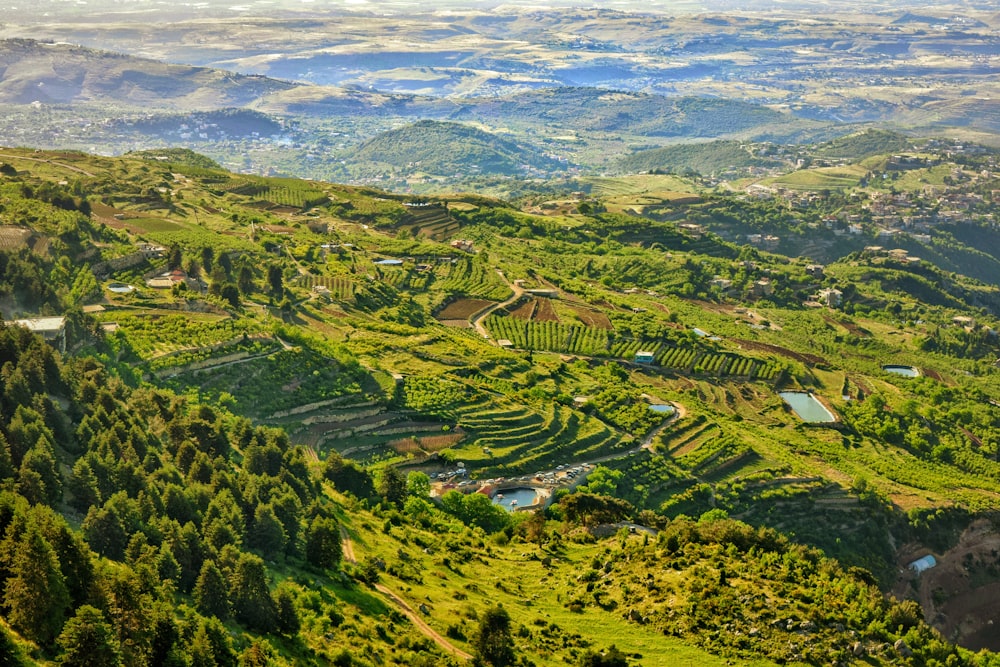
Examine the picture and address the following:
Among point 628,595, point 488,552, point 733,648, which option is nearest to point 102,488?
point 488,552

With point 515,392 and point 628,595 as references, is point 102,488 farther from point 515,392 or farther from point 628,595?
point 515,392

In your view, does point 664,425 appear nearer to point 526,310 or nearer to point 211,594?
point 526,310

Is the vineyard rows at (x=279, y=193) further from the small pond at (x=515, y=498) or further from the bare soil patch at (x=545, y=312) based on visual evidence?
the small pond at (x=515, y=498)

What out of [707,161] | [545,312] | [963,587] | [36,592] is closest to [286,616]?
[36,592]

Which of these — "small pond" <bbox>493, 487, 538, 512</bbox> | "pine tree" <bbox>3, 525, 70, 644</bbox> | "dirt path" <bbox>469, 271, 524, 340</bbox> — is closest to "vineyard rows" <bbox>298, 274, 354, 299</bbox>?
"dirt path" <bbox>469, 271, 524, 340</bbox>

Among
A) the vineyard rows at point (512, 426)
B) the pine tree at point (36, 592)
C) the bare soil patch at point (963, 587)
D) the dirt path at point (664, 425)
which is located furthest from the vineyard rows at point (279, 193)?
the pine tree at point (36, 592)

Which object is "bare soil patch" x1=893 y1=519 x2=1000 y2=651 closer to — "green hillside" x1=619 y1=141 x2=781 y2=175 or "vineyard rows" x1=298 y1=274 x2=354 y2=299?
"vineyard rows" x1=298 y1=274 x2=354 y2=299
